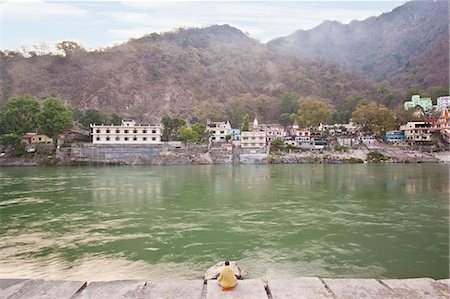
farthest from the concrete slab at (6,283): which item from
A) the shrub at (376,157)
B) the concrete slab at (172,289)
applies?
the shrub at (376,157)

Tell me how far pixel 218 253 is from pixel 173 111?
85.4 metres

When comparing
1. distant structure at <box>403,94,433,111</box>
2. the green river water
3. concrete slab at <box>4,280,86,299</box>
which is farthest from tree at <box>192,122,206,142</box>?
concrete slab at <box>4,280,86,299</box>

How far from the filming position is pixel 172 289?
5.71 metres

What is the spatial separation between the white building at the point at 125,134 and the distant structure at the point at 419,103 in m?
59.5

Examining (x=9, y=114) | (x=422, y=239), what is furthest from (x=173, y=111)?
(x=422, y=239)

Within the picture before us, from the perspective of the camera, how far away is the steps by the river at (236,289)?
549cm

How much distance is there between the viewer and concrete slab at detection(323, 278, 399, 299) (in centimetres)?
547

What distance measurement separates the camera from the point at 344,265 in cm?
944

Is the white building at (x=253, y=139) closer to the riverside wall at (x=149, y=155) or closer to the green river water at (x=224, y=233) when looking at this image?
the riverside wall at (x=149, y=155)

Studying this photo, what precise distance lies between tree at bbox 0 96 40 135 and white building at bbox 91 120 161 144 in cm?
943

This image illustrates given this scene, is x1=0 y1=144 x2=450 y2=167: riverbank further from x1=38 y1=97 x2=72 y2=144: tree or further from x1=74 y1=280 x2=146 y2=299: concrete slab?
x1=74 y1=280 x2=146 y2=299: concrete slab

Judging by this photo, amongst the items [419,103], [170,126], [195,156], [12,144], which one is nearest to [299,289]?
[195,156]

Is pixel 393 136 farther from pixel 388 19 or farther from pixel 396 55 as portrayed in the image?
pixel 388 19

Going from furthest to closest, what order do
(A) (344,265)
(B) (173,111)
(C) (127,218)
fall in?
1. (B) (173,111)
2. (C) (127,218)
3. (A) (344,265)
